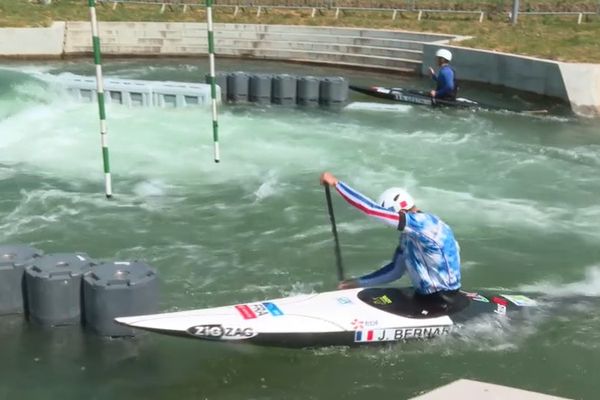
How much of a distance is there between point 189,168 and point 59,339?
5.64 m

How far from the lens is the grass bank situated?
17766 millimetres

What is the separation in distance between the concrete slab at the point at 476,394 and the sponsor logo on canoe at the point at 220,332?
1952mm

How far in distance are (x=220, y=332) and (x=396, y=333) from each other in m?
1.36

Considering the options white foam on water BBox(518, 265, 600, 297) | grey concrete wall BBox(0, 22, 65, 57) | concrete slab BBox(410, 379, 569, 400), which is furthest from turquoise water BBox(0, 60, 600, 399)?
grey concrete wall BBox(0, 22, 65, 57)

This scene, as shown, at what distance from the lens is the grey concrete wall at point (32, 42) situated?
21.6 metres

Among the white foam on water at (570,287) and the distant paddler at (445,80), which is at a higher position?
the distant paddler at (445,80)

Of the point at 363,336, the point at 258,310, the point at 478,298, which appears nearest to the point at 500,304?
the point at 478,298

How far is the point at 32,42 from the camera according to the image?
21891mm

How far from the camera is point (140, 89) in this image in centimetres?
1518

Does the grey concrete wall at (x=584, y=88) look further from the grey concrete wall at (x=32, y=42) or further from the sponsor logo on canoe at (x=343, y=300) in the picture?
the grey concrete wall at (x=32, y=42)

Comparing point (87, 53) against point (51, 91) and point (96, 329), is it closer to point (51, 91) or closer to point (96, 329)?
point (51, 91)

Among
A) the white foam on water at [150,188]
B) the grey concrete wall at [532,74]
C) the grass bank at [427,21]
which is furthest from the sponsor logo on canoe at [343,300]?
the grass bank at [427,21]

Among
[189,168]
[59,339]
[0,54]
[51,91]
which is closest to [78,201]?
[189,168]

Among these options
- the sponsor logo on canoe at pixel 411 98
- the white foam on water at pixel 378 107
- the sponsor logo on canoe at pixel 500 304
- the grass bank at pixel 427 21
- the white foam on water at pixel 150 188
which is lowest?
the white foam on water at pixel 150 188
